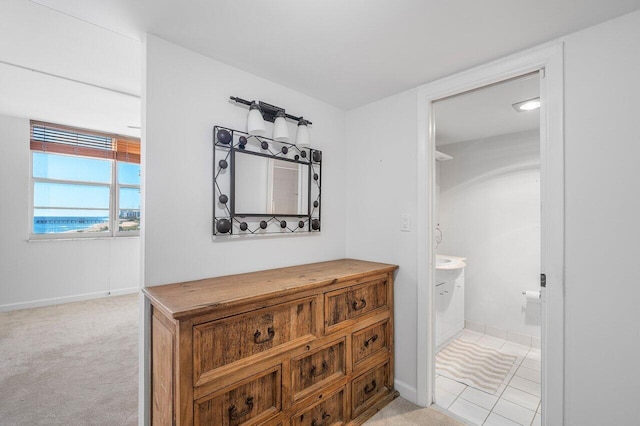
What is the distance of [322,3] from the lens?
128 centimetres

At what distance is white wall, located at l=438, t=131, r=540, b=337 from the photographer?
309cm

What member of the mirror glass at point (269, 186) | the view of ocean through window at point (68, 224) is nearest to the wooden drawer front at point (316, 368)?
the mirror glass at point (269, 186)

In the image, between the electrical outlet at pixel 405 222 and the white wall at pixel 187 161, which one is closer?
the white wall at pixel 187 161

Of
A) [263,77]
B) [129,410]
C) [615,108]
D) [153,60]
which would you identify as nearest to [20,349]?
[129,410]

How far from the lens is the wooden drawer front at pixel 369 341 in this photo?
6.23 ft

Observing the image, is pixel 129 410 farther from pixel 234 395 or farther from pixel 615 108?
pixel 615 108

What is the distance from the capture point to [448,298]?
3049 mm

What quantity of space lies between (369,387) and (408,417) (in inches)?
11.8

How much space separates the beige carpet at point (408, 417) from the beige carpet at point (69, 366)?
160cm

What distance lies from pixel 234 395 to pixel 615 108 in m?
2.26

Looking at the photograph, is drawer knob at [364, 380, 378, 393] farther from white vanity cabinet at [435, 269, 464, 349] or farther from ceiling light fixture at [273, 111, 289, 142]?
ceiling light fixture at [273, 111, 289, 142]

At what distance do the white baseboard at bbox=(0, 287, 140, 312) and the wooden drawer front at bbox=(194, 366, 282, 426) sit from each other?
423 centimetres

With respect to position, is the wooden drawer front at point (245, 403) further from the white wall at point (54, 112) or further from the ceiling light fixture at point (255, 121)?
the white wall at point (54, 112)

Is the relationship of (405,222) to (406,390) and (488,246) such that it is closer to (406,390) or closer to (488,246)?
(406,390)
